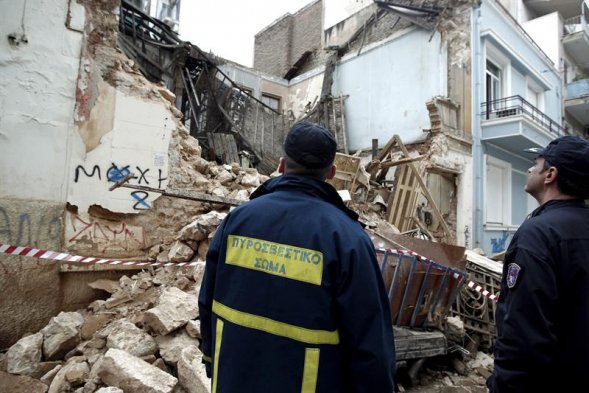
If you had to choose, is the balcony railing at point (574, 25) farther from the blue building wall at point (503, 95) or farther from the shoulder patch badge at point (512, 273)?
the shoulder patch badge at point (512, 273)

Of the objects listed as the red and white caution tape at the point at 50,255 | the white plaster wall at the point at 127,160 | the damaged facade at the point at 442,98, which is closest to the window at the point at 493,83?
the damaged facade at the point at 442,98

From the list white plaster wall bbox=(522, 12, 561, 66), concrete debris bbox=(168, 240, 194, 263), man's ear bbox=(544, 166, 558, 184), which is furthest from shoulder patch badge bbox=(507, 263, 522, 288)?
white plaster wall bbox=(522, 12, 561, 66)

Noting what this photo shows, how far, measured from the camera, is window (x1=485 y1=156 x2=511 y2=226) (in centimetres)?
1123

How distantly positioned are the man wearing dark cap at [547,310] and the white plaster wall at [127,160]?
439 centimetres

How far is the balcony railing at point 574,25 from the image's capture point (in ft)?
49.4

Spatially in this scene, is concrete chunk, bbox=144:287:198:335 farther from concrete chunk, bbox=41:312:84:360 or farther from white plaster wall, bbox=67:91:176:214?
white plaster wall, bbox=67:91:176:214

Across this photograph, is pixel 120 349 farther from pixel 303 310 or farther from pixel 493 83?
pixel 493 83

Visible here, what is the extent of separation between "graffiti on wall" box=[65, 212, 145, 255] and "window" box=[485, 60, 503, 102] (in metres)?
10.8

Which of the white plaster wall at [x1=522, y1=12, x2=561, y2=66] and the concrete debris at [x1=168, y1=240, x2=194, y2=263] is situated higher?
the white plaster wall at [x1=522, y1=12, x2=561, y2=66]

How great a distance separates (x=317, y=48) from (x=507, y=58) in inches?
264

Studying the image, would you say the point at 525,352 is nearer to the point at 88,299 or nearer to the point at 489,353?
the point at 489,353

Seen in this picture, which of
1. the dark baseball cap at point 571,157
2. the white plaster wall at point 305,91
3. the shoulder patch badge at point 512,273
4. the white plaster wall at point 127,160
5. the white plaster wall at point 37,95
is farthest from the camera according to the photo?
the white plaster wall at point 305,91

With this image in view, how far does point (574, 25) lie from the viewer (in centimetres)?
1567

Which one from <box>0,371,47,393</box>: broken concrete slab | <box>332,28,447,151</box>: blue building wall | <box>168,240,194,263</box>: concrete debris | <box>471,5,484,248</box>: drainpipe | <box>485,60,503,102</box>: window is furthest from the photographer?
<box>485,60,503,102</box>: window
